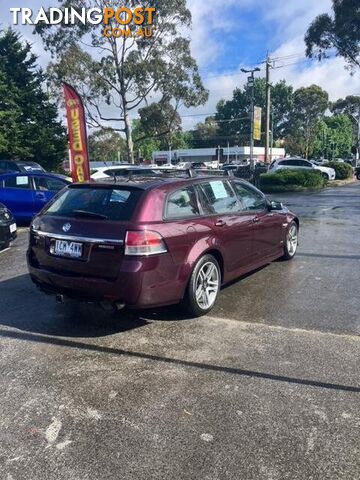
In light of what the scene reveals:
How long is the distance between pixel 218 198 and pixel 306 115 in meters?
86.4

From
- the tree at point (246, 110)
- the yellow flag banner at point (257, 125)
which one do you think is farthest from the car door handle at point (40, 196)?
the tree at point (246, 110)

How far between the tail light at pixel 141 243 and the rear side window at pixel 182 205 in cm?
38

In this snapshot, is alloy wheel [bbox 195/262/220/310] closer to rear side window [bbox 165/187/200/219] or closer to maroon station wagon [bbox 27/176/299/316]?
maroon station wagon [bbox 27/176/299/316]

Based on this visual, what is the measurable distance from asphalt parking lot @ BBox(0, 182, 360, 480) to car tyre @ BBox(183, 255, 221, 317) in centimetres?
13

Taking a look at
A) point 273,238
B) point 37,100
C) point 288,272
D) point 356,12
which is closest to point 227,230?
point 273,238

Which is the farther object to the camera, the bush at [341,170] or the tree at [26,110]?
the bush at [341,170]

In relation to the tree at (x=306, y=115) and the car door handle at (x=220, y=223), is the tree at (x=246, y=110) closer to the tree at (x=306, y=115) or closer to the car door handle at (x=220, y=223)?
the tree at (x=306, y=115)

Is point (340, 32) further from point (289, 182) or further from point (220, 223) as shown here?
point (220, 223)

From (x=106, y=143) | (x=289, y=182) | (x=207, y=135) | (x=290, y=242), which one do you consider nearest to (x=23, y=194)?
(x=290, y=242)

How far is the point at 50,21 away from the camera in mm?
30188

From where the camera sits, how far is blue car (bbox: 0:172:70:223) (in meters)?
11.3

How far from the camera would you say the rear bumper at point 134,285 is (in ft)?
13.3

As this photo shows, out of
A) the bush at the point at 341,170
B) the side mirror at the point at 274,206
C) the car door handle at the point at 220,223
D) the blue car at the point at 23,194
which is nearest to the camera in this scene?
the car door handle at the point at 220,223

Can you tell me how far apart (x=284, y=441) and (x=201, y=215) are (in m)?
2.62
